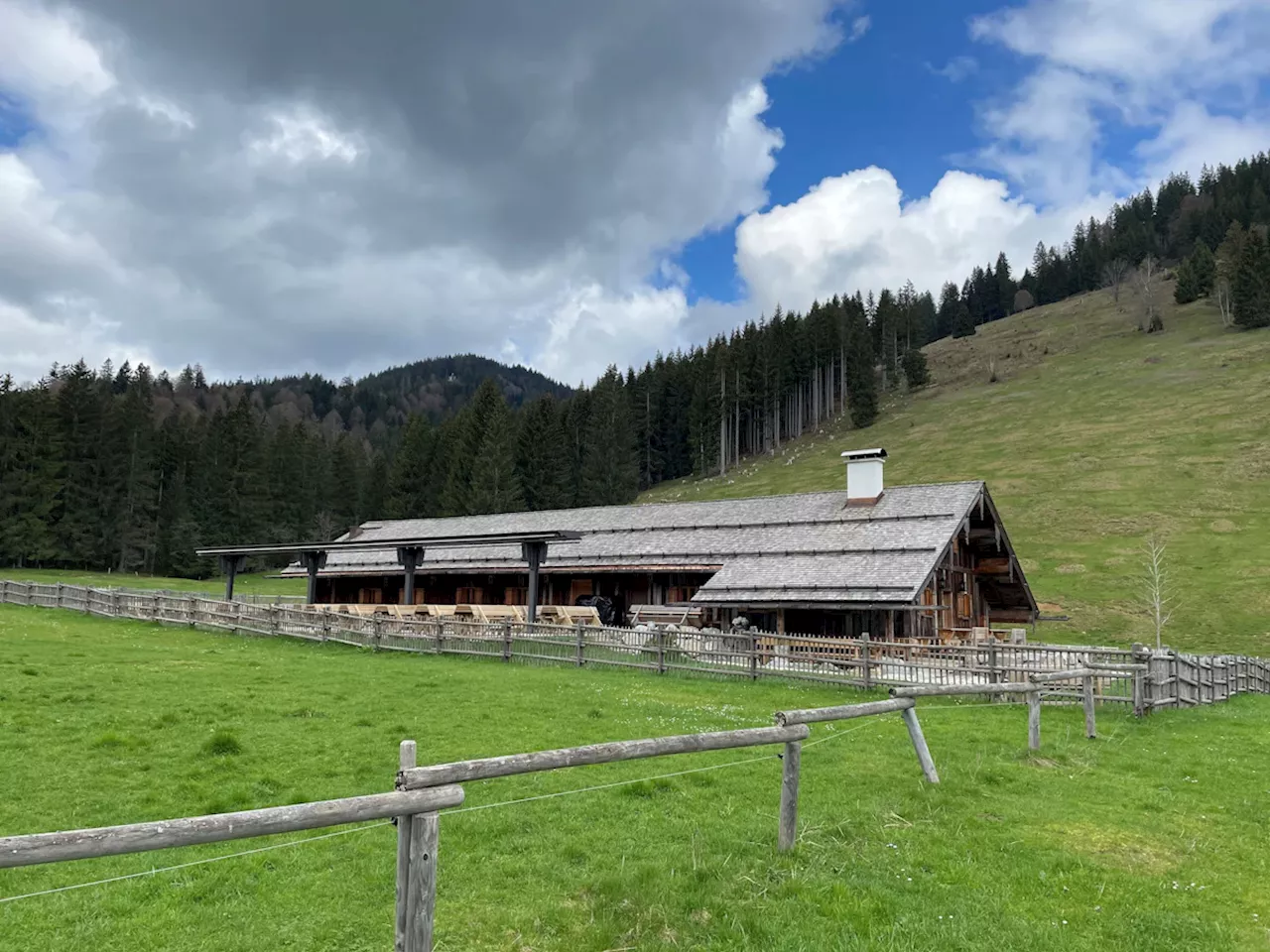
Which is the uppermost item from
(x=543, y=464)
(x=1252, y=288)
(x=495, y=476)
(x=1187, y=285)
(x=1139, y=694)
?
(x=1187, y=285)

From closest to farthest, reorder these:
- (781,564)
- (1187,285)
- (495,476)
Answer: (781,564) → (495,476) → (1187,285)

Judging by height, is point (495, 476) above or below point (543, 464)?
below

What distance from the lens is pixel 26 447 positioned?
64.9m

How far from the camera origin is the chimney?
32312 millimetres

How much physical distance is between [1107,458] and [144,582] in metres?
71.6

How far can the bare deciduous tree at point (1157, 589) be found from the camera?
37.0 meters

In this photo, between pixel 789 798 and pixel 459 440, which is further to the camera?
pixel 459 440

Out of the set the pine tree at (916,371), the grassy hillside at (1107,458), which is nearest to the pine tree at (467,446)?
the grassy hillside at (1107,458)

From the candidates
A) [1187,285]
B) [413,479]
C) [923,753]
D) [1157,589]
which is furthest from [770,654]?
[1187,285]

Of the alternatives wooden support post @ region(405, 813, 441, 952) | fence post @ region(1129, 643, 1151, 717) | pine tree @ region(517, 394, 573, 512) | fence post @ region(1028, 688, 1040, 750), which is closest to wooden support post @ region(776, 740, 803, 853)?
wooden support post @ region(405, 813, 441, 952)

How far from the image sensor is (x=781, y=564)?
28.9 meters

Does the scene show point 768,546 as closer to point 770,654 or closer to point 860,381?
point 770,654

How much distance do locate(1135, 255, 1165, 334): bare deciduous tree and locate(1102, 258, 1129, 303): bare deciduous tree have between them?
2439mm

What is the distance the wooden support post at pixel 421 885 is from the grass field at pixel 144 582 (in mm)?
53970
